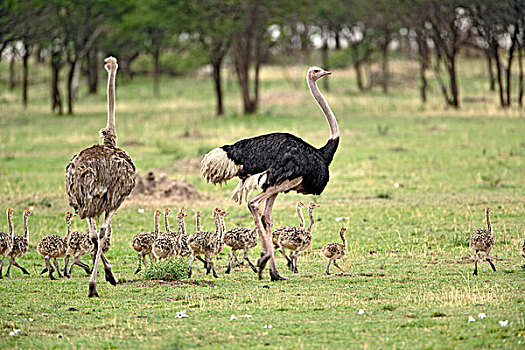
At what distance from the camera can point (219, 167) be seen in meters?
9.77

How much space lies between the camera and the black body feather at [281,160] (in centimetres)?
954

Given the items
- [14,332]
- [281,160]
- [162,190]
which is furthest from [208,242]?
[162,190]

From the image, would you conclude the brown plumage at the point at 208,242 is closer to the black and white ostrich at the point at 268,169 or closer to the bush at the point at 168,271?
the bush at the point at 168,271

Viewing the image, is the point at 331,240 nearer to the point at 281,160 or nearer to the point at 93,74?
the point at 281,160

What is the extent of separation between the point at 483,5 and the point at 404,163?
17663mm

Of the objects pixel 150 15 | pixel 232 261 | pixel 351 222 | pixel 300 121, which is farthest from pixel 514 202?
pixel 150 15

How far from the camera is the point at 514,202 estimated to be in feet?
50.4

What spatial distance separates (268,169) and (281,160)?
0.20 m

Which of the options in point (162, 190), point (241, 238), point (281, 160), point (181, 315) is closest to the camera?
point (181, 315)

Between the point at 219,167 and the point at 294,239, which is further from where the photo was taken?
the point at 294,239

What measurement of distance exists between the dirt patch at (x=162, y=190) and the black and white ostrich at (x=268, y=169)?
6.59 meters

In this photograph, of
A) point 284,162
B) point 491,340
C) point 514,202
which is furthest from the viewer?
point 514,202

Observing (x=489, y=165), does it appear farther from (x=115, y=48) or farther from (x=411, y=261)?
(x=115, y=48)

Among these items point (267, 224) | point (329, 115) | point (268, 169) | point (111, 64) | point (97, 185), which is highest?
point (111, 64)
